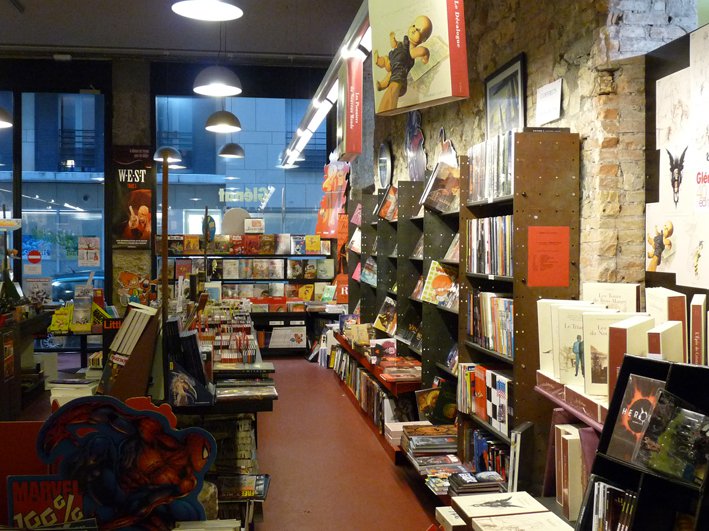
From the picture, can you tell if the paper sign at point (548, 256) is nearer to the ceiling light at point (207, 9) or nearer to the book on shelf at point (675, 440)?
the book on shelf at point (675, 440)

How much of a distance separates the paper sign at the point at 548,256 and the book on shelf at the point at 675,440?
167cm

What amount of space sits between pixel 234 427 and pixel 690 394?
7.46 feet

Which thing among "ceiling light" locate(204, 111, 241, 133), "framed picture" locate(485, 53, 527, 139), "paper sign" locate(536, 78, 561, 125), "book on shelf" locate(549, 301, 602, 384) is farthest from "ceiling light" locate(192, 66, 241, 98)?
"book on shelf" locate(549, 301, 602, 384)

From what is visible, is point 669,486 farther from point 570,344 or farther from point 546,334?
point 546,334

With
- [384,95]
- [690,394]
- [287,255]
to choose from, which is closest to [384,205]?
[384,95]

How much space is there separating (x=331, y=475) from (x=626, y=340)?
3353 millimetres

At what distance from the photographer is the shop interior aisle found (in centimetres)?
439

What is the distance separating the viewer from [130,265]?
10820 mm

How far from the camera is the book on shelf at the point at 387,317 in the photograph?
6793 mm

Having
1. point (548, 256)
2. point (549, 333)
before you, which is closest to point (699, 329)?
point (549, 333)

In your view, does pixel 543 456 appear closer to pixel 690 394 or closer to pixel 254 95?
pixel 690 394

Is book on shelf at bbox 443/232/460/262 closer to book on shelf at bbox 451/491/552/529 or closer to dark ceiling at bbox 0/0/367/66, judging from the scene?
book on shelf at bbox 451/491/552/529

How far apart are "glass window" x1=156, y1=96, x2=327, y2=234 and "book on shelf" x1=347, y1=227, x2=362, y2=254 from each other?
3.50 metres

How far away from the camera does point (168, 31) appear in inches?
364
